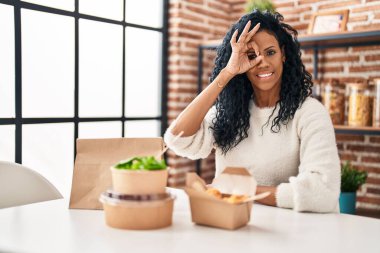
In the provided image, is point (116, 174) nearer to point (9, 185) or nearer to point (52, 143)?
point (9, 185)

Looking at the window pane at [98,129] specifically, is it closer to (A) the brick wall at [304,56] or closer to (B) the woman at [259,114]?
(A) the brick wall at [304,56]

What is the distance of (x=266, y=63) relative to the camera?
1811 millimetres

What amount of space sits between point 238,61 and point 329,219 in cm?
71

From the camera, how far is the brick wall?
3.33 metres

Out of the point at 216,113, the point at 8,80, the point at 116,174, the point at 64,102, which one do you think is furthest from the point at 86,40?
the point at 116,174

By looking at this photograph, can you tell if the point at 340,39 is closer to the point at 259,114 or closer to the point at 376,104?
the point at 376,104

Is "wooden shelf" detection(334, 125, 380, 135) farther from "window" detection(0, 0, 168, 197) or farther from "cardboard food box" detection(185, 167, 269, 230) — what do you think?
"cardboard food box" detection(185, 167, 269, 230)

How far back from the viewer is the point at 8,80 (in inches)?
102

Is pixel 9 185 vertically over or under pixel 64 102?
under

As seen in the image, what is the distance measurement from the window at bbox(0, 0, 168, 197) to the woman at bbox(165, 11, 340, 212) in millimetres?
1258

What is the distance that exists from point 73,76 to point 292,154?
1.71 metres

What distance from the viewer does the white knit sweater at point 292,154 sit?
4.78 feet

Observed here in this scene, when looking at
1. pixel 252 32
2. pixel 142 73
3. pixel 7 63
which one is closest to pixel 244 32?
pixel 252 32

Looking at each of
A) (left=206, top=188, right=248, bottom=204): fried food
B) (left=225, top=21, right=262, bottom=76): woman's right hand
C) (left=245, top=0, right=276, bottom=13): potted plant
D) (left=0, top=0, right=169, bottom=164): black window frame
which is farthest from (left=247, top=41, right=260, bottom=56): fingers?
(left=245, top=0, right=276, bottom=13): potted plant
